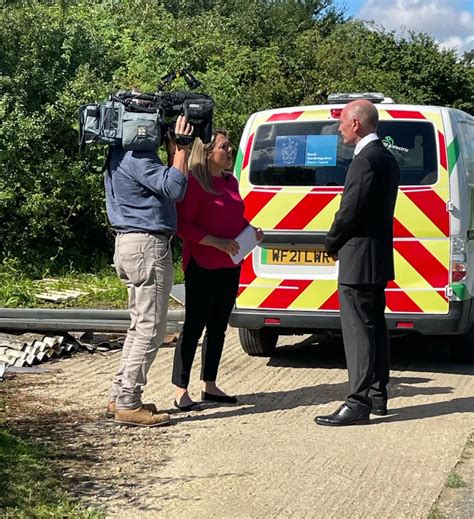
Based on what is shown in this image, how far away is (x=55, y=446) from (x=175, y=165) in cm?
173

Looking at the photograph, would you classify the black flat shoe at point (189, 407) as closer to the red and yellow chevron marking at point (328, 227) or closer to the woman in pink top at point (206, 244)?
the woman in pink top at point (206, 244)

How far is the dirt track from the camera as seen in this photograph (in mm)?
5031

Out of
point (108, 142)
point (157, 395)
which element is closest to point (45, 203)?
point (157, 395)

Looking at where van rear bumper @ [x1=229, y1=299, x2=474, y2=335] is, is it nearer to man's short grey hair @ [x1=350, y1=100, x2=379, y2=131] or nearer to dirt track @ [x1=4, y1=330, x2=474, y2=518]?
dirt track @ [x1=4, y1=330, x2=474, y2=518]

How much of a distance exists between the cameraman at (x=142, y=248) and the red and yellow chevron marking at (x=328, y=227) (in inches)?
80.9

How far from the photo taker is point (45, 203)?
13.8m

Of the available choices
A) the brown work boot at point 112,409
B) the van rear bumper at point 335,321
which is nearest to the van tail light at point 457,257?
the van rear bumper at point 335,321

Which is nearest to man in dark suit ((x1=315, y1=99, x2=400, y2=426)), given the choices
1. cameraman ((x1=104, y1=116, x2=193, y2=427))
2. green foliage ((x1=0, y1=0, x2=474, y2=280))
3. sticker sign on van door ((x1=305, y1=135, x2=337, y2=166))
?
cameraman ((x1=104, y1=116, x2=193, y2=427))

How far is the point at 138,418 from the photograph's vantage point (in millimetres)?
6418

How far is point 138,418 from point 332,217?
102 inches

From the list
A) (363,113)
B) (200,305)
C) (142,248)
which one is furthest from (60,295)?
(363,113)

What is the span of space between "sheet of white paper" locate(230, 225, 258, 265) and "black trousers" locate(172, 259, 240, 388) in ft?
0.46

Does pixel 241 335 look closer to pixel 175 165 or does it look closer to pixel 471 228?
pixel 471 228

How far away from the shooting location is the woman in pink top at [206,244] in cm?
687
